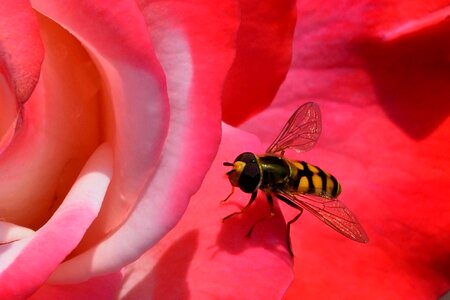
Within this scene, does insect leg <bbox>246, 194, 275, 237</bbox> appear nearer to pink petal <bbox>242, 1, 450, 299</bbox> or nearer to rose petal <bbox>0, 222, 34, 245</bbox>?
pink petal <bbox>242, 1, 450, 299</bbox>

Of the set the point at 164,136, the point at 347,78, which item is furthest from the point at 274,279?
the point at 347,78

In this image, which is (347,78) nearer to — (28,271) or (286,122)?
(286,122)

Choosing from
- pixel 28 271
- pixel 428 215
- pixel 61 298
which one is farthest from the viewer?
pixel 428 215

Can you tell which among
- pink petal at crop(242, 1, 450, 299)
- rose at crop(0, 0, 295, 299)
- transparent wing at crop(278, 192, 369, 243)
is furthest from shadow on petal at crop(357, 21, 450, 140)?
rose at crop(0, 0, 295, 299)

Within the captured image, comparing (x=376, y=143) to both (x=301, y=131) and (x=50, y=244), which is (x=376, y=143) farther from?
(x=50, y=244)

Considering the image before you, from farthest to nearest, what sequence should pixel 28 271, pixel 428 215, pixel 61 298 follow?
1. pixel 428 215
2. pixel 61 298
3. pixel 28 271

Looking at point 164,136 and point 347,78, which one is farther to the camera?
point 347,78

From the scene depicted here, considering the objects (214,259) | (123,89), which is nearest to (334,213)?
(214,259)
